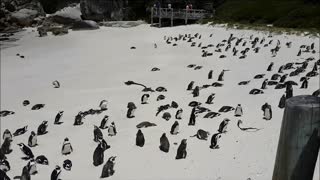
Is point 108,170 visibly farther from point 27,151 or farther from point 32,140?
point 32,140

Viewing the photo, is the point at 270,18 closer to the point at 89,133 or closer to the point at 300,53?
the point at 300,53

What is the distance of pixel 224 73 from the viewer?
19.6 m

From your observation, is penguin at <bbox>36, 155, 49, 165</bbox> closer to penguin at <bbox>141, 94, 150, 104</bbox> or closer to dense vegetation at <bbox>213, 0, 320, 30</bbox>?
penguin at <bbox>141, 94, 150, 104</bbox>

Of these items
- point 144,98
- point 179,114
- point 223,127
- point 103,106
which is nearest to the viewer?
point 223,127

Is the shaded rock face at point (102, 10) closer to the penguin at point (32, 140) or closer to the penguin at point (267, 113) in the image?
the penguin at point (32, 140)

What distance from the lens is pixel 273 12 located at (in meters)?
A: 41.4

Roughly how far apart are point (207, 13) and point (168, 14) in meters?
3.90

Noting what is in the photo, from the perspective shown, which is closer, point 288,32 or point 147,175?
point 147,175

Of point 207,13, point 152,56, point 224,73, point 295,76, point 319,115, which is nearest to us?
point 319,115

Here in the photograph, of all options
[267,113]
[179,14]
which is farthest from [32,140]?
[179,14]

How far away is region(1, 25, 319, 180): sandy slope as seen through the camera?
9.34 m

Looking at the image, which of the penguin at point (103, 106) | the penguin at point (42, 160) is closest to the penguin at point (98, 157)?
the penguin at point (42, 160)

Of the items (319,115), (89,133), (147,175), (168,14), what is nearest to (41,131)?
(89,133)

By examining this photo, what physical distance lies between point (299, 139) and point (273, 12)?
133 feet
